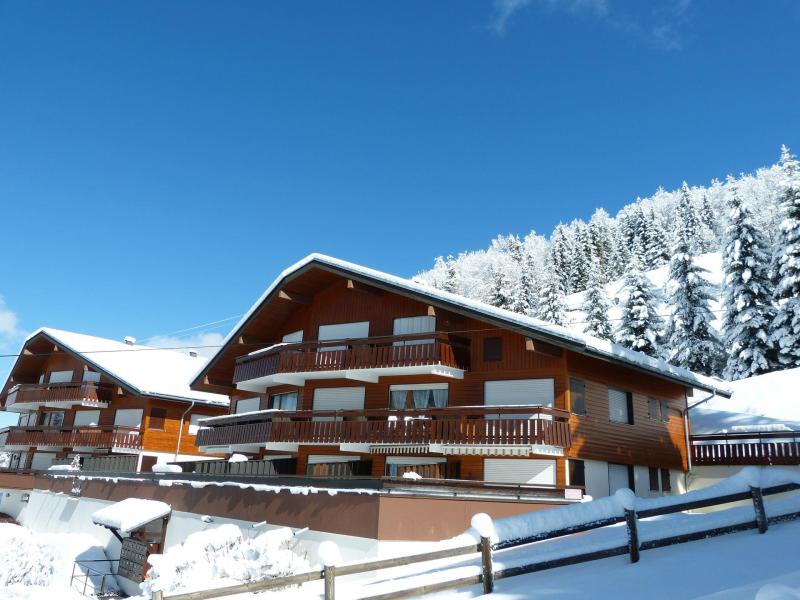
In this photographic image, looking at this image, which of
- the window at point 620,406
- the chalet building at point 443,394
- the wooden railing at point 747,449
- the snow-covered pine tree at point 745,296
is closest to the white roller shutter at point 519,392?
the chalet building at point 443,394

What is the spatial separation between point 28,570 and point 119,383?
17201mm

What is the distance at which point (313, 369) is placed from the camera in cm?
2616

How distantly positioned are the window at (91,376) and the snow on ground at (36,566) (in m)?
16.7

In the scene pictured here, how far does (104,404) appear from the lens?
41.8 metres

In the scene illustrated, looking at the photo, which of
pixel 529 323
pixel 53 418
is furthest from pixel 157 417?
pixel 529 323

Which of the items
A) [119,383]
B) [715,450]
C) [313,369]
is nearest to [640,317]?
[715,450]

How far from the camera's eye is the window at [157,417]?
132 feet

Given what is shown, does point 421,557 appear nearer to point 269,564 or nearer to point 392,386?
point 269,564

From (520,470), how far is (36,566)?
1742 cm

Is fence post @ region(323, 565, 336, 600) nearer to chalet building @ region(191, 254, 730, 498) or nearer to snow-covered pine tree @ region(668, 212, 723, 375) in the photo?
chalet building @ region(191, 254, 730, 498)

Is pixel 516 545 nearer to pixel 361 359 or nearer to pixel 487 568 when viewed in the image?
pixel 487 568

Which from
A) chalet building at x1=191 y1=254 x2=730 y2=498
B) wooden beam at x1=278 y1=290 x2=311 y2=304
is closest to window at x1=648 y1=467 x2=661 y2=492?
chalet building at x1=191 y1=254 x2=730 y2=498

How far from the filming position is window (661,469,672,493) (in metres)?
26.4

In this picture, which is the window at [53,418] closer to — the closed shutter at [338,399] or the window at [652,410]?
the closed shutter at [338,399]
